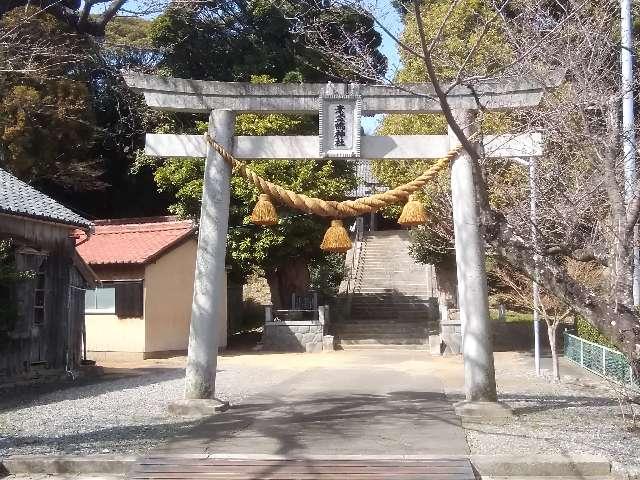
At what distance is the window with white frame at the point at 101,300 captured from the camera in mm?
22641

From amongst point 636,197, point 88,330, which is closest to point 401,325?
point 88,330

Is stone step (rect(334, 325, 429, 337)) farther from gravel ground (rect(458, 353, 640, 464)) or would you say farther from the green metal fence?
gravel ground (rect(458, 353, 640, 464))

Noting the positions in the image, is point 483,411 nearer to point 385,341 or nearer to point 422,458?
point 422,458

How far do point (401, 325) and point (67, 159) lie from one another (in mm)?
13596

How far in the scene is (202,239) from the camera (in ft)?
36.9

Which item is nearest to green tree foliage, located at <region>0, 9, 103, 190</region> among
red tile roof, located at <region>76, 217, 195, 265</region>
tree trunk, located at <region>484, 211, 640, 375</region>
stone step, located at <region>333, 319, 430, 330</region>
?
red tile roof, located at <region>76, 217, 195, 265</region>

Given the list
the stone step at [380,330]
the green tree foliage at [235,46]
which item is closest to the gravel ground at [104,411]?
the stone step at [380,330]

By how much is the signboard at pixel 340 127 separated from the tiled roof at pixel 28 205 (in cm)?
656

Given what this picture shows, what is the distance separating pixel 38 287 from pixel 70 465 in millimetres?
9239

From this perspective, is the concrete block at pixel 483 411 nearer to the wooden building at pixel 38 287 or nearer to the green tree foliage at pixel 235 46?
the wooden building at pixel 38 287

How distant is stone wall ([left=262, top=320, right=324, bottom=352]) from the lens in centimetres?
2561

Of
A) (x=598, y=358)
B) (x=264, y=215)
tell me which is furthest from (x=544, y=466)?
(x=598, y=358)

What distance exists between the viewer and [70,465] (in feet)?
25.7

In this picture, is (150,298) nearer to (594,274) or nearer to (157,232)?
(157,232)
